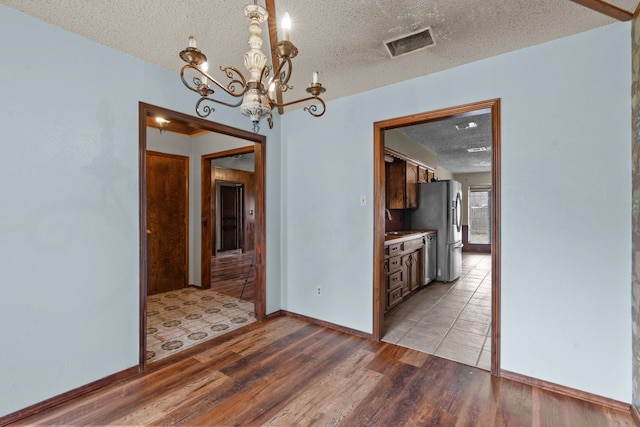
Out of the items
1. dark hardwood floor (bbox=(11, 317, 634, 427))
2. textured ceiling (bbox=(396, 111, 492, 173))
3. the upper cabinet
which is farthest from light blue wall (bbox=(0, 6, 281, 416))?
the upper cabinet

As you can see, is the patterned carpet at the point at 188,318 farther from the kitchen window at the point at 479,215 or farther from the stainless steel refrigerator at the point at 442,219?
the kitchen window at the point at 479,215

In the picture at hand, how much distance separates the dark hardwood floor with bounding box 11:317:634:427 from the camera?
1.79 metres

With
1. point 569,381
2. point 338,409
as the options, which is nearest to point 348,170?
point 338,409

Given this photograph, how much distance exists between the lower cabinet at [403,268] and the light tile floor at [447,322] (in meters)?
0.16

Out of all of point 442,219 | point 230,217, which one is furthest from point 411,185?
point 230,217

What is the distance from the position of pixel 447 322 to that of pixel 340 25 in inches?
123

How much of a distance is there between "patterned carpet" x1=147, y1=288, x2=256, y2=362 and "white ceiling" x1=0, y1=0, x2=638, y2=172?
2.49 m

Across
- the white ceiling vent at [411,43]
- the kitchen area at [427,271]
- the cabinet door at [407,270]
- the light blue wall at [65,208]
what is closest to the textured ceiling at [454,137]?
the kitchen area at [427,271]

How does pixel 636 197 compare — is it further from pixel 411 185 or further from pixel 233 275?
pixel 233 275

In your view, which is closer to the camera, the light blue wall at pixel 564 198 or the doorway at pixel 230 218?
the light blue wall at pixel 564 198

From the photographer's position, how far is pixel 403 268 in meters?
4.05

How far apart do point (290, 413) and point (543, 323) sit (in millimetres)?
1872

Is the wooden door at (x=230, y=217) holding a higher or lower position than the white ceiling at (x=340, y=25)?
lower

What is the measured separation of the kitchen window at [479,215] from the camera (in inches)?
370
